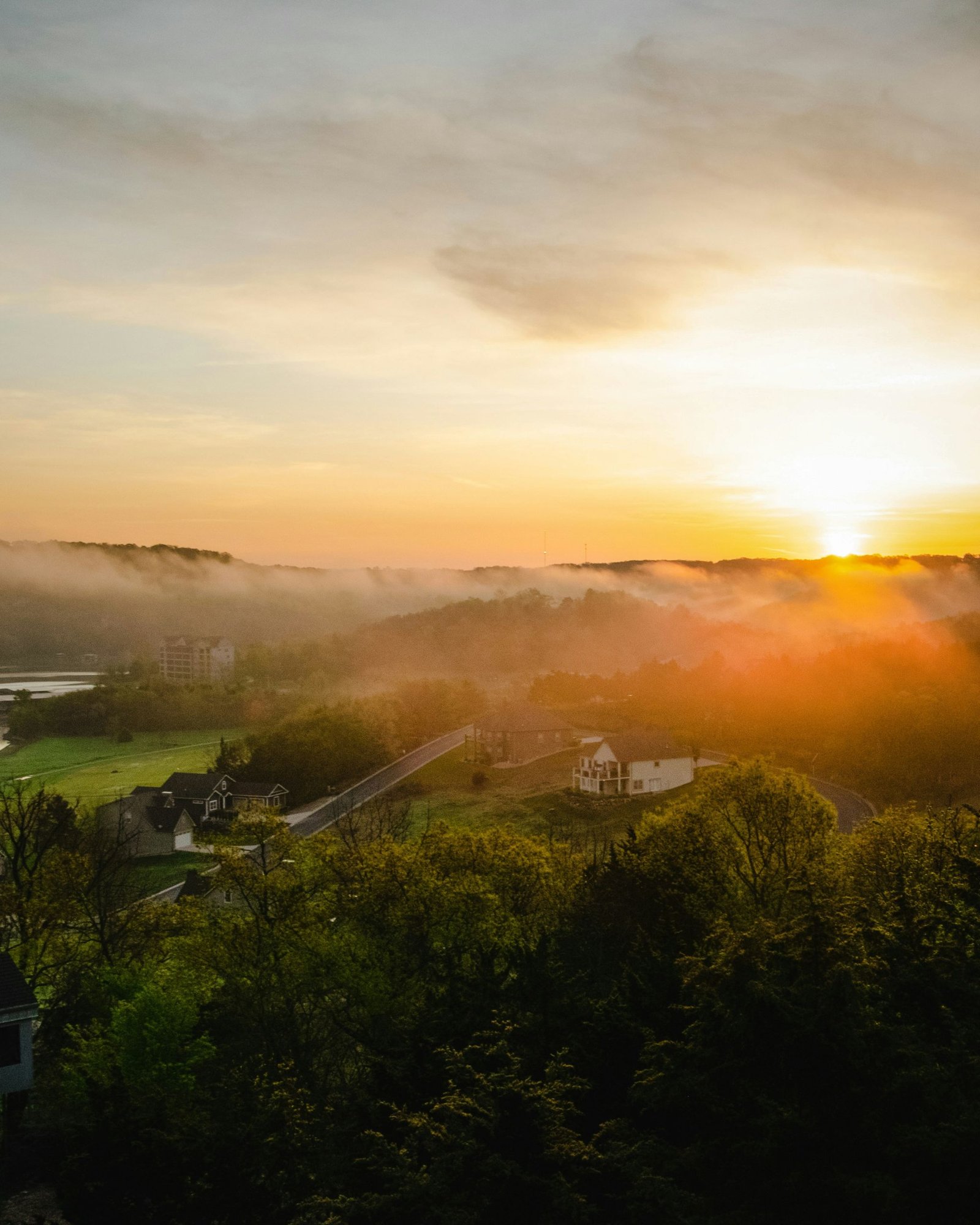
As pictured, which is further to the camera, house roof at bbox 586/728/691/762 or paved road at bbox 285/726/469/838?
house roof at bbox 586/728/691/762

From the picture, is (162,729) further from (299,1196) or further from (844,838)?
(299,1196)

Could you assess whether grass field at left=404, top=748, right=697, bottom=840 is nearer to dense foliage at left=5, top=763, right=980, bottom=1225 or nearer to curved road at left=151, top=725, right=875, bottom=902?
curved road at left=151, top=725, right=875, bottom=902

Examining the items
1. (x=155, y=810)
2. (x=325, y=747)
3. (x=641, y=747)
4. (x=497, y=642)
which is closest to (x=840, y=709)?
(x=641, y=747)

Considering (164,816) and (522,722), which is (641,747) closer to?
(522,722)

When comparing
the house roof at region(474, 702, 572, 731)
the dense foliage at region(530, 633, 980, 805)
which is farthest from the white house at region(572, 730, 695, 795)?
the house roof at region(474, 702, 572, 731)

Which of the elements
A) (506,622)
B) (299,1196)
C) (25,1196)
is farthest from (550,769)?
(506,622)

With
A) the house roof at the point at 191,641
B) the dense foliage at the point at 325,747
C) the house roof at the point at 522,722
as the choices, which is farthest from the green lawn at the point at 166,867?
the house roof at the point at 191,641

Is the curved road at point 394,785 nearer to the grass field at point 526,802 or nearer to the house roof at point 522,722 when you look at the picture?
the grass field at point 526,802

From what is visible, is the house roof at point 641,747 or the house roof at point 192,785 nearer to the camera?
the house roof at point 641,747
